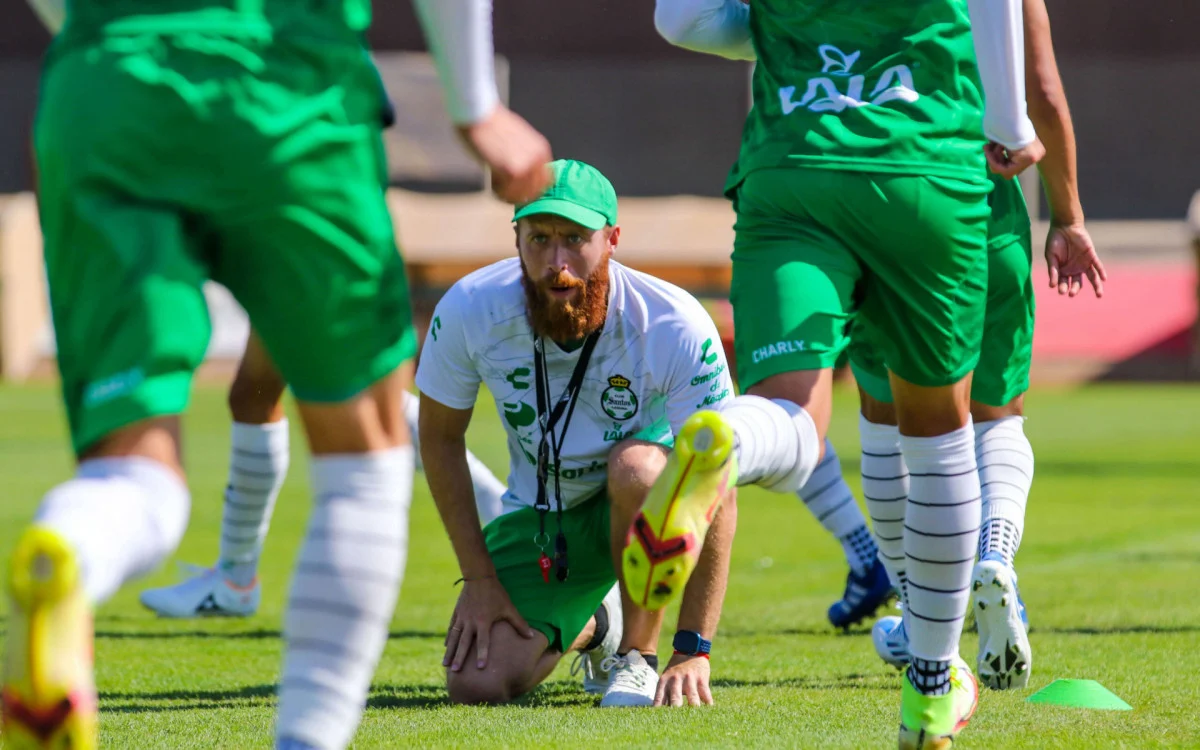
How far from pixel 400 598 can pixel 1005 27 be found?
406 cm

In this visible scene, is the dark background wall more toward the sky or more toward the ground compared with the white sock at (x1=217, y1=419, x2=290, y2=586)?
more toward the ground

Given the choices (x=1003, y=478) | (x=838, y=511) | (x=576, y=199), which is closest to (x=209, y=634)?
(x=838, y=511)

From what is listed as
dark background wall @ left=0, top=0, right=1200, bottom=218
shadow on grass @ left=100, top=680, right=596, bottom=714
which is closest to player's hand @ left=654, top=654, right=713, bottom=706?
shadow on grass @ left=100, top=680, right=596, bottom=714

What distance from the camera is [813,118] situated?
125 inches

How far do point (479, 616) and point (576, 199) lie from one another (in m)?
1.17

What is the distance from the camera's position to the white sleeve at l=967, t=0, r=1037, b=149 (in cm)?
307

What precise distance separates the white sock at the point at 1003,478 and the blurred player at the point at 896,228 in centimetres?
104

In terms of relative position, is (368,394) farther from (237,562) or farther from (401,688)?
(237,562)

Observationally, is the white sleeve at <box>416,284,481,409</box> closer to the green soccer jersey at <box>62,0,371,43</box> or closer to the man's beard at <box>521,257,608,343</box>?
the man's beard at <box>521,257,608,343</box>

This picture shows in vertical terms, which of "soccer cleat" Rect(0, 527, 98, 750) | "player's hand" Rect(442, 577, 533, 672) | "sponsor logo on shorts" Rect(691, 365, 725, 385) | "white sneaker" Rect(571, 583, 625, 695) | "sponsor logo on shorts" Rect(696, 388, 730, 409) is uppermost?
"soccer cleat" Rect(0, 527, 98, 750)

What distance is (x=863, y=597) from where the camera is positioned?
5402 mm

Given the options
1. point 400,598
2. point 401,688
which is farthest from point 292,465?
point 401,688

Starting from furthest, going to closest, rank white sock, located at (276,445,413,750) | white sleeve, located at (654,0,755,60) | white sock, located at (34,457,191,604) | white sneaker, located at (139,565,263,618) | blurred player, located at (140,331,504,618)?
1. white sneaker, located at (139,565,263,618)
2. blurred player, located at (140,331,504,618)
3. white sleeve, located at (654,0,755,60)
4. white sock, located at (276,445,413,750)
5. white sock, located at (34,457,191,604)

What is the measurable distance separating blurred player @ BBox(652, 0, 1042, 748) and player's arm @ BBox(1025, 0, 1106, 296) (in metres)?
0.26
